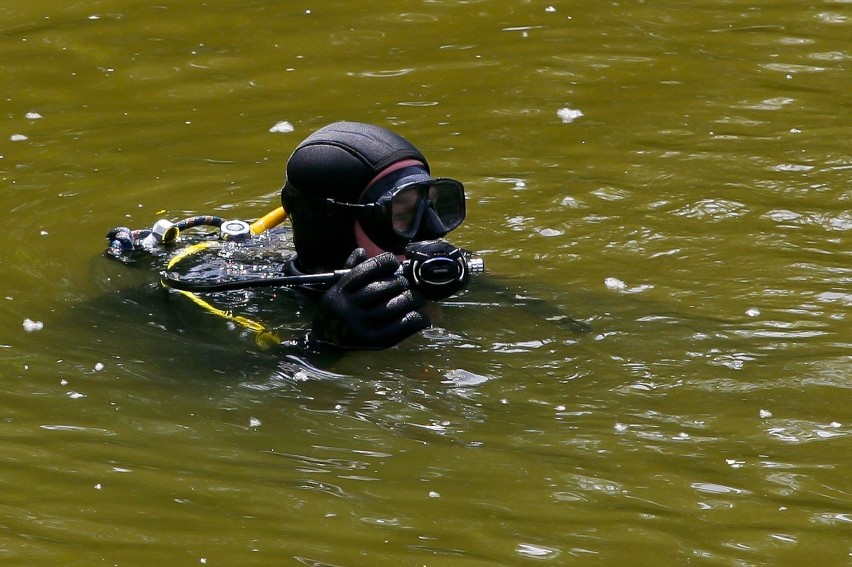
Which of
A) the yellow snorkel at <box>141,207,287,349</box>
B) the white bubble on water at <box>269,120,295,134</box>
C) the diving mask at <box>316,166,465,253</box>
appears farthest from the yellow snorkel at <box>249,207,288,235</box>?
the white bubble on water at <box>269,120,295,134</box>

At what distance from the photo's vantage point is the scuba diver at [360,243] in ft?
13.7

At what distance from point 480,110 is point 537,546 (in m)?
4.30

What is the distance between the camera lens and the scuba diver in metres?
4.18

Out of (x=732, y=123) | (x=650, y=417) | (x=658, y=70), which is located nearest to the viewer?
(x=650, y=417)

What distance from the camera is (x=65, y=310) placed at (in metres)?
4.98

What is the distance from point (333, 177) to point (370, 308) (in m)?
0.56

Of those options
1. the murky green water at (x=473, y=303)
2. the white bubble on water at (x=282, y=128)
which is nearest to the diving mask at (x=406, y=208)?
the murky green water at (x=473, y=303)

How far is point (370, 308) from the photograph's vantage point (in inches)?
164

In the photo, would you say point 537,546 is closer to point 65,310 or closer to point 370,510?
point 370,510

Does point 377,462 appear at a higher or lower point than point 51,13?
lower

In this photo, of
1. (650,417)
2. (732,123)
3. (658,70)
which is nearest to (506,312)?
(650,417)

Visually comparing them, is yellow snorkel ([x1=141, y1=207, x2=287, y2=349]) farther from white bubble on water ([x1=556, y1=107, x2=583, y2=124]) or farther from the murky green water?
white bubble on water ([x1=556, y1=107, x2=583, y2=124])

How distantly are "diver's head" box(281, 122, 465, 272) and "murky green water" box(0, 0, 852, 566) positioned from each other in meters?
0.39

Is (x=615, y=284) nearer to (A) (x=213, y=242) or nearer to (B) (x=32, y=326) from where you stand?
(A) (x=213, y=242)
